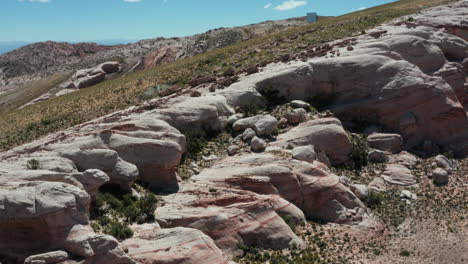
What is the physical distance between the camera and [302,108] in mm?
42344

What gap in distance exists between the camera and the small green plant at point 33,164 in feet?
80.7

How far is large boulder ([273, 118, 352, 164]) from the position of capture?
3719 centimetres

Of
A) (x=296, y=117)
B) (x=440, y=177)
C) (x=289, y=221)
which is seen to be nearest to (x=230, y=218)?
(x=289, y=221)

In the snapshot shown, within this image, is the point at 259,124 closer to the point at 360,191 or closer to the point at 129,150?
the point at 360,191

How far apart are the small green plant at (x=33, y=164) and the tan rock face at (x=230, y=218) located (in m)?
7.24

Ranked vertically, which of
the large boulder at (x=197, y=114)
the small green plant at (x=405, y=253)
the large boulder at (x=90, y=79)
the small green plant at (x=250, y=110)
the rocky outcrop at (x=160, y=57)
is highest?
the rocky outcrop at (x=160, y=57)

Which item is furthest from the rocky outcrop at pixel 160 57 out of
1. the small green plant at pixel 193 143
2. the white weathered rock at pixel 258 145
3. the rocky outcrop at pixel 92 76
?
the white weathered rock at pixel 258 145

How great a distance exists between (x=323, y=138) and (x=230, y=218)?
14459 mm

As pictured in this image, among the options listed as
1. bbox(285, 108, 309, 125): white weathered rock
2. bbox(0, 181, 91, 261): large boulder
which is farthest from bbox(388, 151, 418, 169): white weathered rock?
bbox(0, 181, 91, 261): large boulder

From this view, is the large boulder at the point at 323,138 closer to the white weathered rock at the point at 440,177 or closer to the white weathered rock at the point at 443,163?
the white weathered rock at the point at 440,177

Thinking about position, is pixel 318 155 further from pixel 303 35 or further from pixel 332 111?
pixel 303 35

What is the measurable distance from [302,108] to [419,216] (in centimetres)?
1426

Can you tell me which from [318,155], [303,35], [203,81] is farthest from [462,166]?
[303,35]

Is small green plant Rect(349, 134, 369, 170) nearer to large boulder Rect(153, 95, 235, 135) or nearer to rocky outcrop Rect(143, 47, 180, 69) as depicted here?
large boulder Rect(153, 95, 235, 135)
